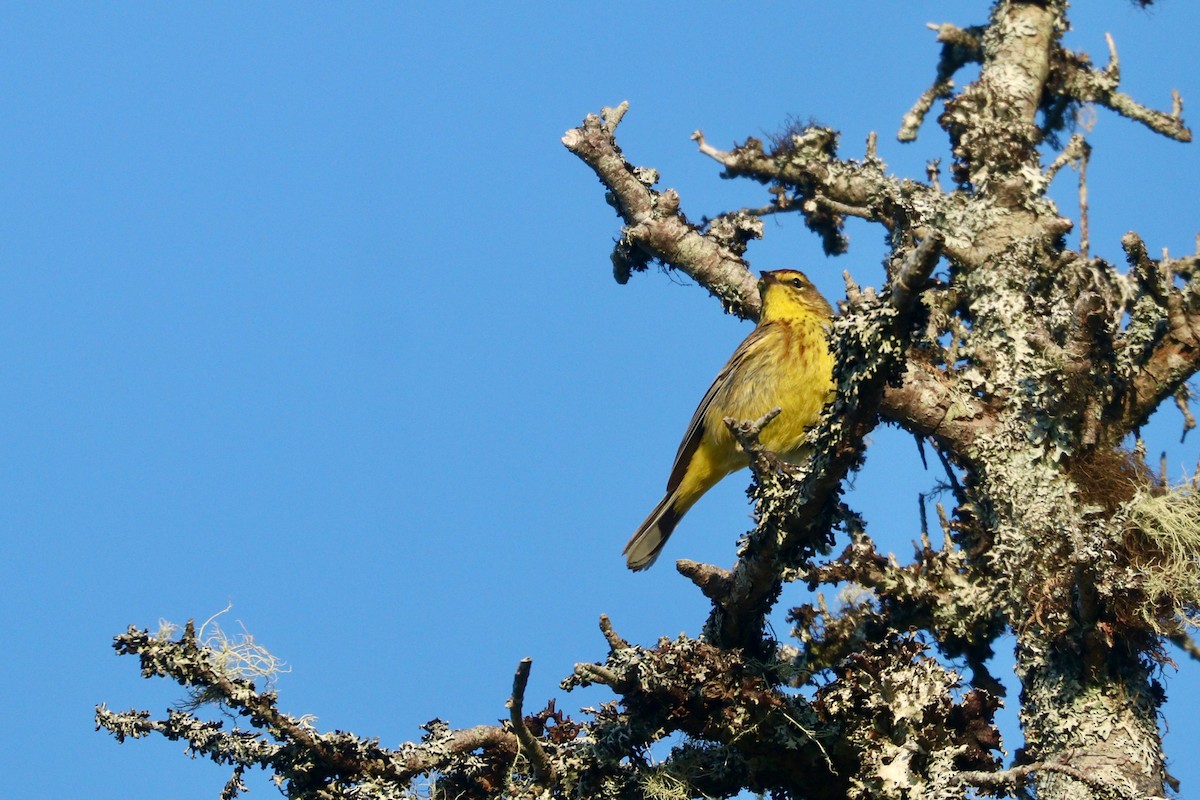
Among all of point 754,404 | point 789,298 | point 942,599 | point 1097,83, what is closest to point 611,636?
point 942,599

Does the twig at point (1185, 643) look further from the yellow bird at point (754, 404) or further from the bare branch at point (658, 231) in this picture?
the bare branch at point (658, 231)

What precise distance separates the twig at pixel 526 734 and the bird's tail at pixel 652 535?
2172mm

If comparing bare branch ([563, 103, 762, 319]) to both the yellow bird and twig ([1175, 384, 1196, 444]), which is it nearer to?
the yellow bird

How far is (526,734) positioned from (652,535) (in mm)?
2654

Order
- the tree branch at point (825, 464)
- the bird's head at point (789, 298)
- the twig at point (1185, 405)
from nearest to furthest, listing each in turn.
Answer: the tree branch at point (825, 464), the twig at point (1185, 405), the bird's head at point (789, 298)

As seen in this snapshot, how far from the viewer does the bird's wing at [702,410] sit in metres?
7.72

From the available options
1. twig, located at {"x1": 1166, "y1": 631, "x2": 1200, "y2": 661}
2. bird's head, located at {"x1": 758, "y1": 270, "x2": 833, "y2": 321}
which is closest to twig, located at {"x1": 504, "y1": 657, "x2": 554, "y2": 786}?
twig, located at {"x1": 1166, "y1": 631, "x2": 1200, "y2": 661}

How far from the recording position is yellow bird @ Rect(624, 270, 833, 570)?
24.4 feet

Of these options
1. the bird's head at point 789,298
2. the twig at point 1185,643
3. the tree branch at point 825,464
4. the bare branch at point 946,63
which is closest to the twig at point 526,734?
the tree branch at point 825,464

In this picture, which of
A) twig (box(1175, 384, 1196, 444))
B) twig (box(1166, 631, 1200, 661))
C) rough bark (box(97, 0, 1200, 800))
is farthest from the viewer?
twig (box(1175, 384, 1196, 444))

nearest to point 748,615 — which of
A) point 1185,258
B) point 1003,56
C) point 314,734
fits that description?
point 314,734

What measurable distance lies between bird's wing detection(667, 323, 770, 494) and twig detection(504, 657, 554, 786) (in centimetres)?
277

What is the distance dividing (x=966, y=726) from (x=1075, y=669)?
76cm

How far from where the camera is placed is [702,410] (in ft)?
26.0
